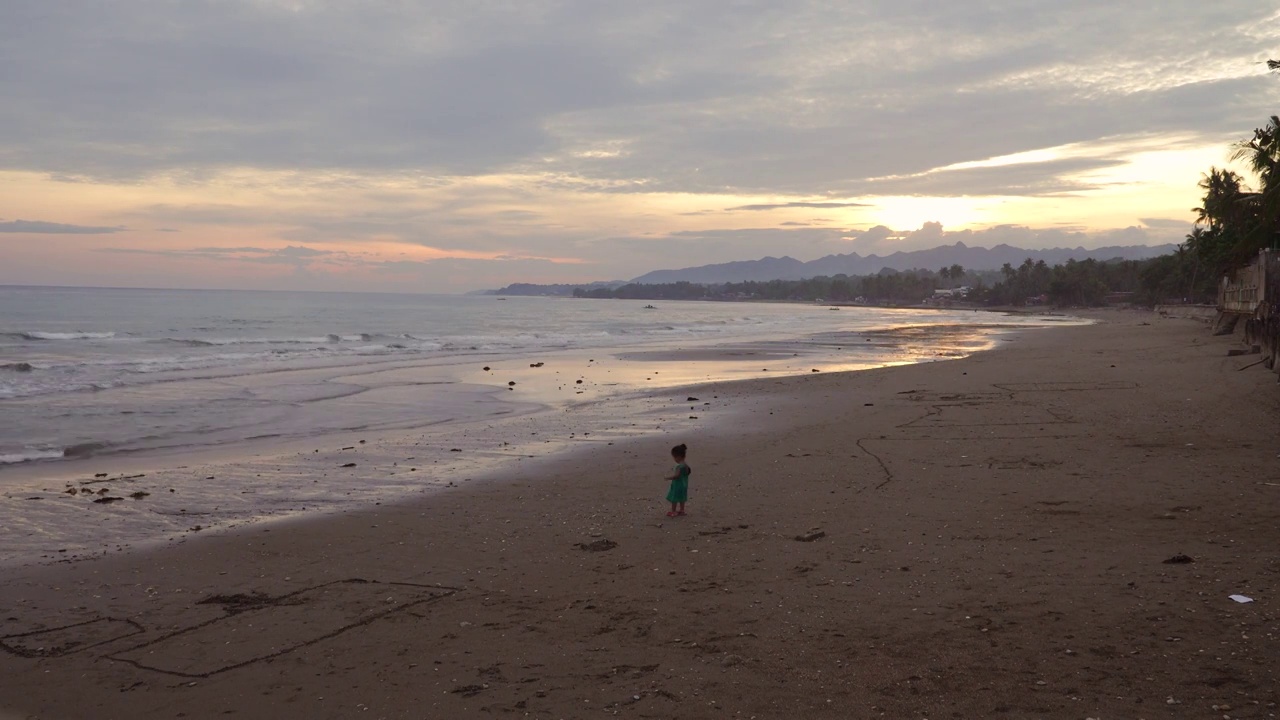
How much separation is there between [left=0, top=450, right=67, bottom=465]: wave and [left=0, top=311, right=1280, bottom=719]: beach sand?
7277 millimetres

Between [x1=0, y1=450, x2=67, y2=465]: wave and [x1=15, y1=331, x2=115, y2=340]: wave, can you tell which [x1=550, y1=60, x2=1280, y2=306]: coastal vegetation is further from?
[x1=15, y1=331, x2=115, y2=340]: wave

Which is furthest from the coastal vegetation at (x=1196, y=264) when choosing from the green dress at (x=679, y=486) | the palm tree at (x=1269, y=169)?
the green dress at (x=679, y=486)

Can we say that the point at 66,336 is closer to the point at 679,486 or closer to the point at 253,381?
the point at 253,381

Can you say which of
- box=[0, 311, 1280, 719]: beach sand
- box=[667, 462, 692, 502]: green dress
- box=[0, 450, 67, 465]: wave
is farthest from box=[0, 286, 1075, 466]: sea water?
box=[667, 462, 692, 502]: green dress

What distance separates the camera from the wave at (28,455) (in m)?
13.4

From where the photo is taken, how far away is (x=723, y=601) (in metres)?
6.31

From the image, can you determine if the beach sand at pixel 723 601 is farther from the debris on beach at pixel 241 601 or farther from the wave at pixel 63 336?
the wave at pixel 63 336

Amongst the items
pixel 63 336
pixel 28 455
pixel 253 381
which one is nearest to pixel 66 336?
pixel 63 336

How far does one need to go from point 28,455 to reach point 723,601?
13.2 meters

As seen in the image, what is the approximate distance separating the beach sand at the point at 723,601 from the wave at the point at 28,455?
23.9 ft

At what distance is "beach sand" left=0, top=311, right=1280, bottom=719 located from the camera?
15.8ft

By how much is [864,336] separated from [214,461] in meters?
46.4

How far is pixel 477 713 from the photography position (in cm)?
475

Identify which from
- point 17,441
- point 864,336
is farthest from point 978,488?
point 864,336
